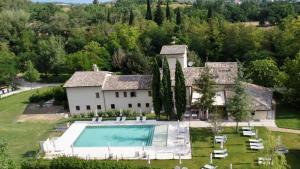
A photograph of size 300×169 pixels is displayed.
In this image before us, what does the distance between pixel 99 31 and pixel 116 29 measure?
12.3 ft

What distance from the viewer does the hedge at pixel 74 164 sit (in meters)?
29.2

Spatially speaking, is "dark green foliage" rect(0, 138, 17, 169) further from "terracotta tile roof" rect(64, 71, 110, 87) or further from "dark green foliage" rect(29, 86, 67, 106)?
"dark green foliage" rect(29, 86, 67, 106)

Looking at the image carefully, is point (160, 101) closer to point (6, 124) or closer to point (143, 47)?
point (6, 124)

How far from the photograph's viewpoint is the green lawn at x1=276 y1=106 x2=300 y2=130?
138ft

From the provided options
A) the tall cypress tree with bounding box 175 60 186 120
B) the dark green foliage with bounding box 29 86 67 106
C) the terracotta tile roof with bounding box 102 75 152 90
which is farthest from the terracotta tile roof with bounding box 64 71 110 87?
the tall cypress tree with bounding box 175 60 186 120

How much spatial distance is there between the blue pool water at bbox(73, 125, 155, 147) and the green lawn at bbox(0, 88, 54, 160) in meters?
4.78

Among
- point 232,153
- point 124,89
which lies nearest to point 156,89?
point 124,89

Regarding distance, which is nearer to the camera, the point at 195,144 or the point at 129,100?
the point at 195,144

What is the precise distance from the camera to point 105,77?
51062 millimetres

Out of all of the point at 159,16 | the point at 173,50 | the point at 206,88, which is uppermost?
the point at 159,16

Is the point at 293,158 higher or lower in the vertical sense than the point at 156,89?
lower

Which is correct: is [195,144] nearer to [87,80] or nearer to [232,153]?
[232,153]

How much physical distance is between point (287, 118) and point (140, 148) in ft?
60.4

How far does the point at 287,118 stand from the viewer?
4412 centimetres
